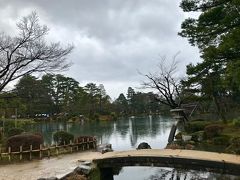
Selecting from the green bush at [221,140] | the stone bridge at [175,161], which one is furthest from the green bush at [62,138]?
the green bush at [221,140]

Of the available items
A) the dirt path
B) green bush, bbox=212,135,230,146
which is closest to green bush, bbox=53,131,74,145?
the dirt path

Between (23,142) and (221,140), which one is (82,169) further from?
(221,140)

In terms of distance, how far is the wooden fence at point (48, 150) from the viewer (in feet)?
48.0

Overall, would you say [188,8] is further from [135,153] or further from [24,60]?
[24,60]

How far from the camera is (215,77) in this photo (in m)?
26.3

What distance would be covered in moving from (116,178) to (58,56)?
23.8 feet

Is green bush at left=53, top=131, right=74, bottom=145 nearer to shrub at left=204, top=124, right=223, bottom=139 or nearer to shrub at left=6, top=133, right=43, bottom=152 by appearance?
shrub at left=6, top=133, right=43, bottom=152

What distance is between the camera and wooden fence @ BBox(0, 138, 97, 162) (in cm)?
1463

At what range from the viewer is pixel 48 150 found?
15.8 meters

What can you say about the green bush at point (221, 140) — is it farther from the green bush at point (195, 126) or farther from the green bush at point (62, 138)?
the green bush at point (62, 138)

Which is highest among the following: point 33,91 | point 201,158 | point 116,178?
point 33,91

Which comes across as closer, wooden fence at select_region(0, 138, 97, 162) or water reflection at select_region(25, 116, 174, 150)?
wooden fence at select_region(0, 138, 97, 162)

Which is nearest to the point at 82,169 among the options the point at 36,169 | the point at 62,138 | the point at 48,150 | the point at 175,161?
the point at 36,169

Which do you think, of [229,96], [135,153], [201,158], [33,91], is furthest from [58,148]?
[229,96]
